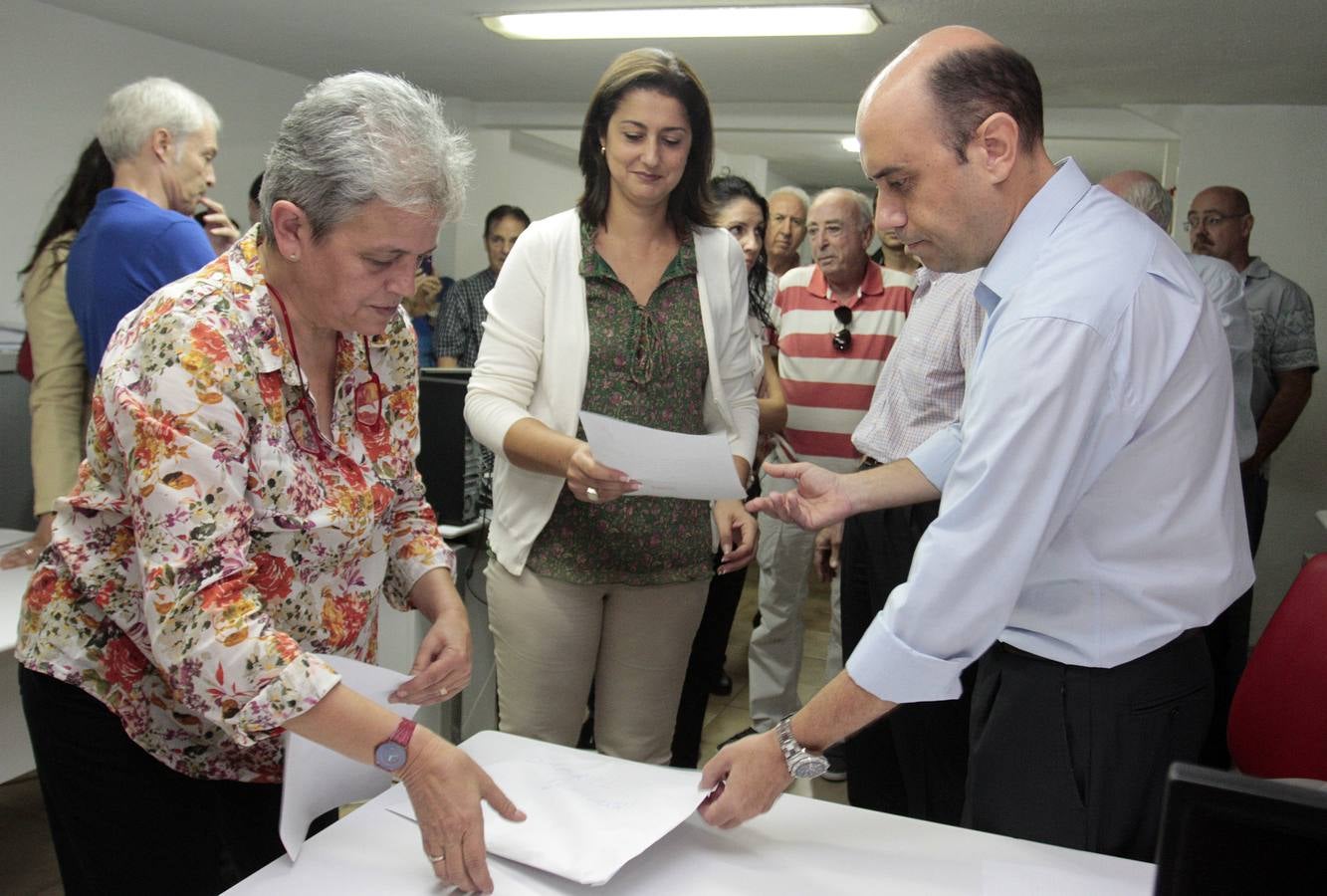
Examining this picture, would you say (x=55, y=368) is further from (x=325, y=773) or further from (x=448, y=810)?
(x=448, y=810)

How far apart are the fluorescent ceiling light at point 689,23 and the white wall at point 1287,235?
2399 mm

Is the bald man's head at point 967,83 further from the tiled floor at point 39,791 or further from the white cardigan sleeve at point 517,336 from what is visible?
the tiled floor at point 39,791

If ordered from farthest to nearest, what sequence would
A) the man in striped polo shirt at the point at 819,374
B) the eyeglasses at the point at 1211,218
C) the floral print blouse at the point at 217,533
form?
the eyeglasses at the point at 1211,218
the man in striped polo shirt at the point at 819,374
the floral print blouse at the point at 217,533

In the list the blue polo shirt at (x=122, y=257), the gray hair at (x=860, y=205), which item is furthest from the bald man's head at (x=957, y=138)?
the gray hair at (x=860, y=205)

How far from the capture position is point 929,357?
7.61 feet

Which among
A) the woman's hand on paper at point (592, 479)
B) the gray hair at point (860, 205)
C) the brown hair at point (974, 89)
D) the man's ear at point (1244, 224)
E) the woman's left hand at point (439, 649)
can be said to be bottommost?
the woman's left hand at point (439, 649)

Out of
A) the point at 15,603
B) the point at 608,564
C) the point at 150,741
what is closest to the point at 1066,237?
the point at 608,564

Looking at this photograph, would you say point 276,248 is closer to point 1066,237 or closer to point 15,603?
point 1066,237

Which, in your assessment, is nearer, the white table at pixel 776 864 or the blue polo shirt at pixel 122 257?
the white table at pixel 776 864

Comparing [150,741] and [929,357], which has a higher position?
[929,357]

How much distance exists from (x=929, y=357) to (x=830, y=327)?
995 millimetres

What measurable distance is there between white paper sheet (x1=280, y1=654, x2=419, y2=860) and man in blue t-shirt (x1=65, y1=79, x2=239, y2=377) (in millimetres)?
1352

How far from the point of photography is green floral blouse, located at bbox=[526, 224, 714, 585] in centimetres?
185

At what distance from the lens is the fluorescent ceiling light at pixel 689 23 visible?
13.9ft
